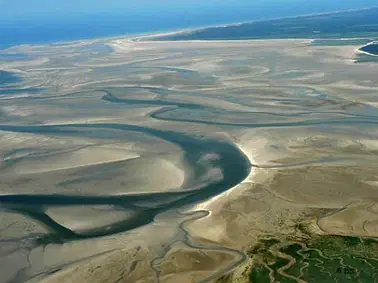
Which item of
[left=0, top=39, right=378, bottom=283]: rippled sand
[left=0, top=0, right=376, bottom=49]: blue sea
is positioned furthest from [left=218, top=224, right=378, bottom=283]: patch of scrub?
[left=0, top=0, right=376, bottom=49]: blue sea

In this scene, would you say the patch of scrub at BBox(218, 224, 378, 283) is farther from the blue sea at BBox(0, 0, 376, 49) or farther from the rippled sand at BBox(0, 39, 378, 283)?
the blue sea at BBox(0, 0, 376, 49)

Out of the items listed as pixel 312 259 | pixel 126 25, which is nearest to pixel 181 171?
pixel 312 259

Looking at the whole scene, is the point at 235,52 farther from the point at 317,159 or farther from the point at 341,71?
the point at 317,159

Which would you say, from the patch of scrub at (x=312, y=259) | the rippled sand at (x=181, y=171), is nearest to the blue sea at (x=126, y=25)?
the rippled sand at (x=181, y=171)

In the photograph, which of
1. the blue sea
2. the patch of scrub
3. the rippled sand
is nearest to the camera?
the patch of scrub

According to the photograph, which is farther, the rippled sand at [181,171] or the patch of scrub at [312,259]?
the rippled sand at [181,171]

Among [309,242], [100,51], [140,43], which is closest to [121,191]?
[309,242]

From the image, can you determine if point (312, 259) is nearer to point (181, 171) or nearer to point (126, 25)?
point (181, 171)

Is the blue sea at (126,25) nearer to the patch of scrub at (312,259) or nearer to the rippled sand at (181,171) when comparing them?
the rippled sand at (181,171)
